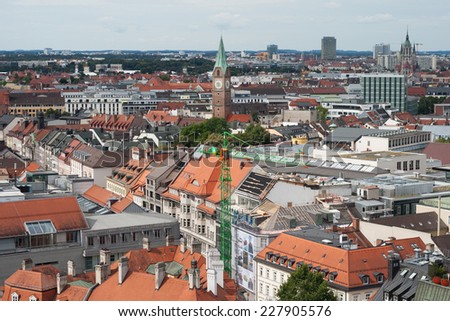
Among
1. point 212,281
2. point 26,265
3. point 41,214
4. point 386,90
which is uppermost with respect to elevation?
point 41,214

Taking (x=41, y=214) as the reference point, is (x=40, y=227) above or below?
below

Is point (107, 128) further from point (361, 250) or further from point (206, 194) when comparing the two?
point (361, 250)

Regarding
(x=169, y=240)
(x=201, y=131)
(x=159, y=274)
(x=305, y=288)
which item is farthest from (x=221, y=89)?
(x=159, y=274)

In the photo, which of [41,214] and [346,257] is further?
[41,214]

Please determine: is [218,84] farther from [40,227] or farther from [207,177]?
[40,227]

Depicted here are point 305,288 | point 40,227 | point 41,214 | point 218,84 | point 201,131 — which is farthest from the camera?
point 218,84

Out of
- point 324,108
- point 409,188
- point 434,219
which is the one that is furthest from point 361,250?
point 324,108

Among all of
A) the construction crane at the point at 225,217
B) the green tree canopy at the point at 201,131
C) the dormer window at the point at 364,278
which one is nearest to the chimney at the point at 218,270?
the dormer window at the point at 364,278
